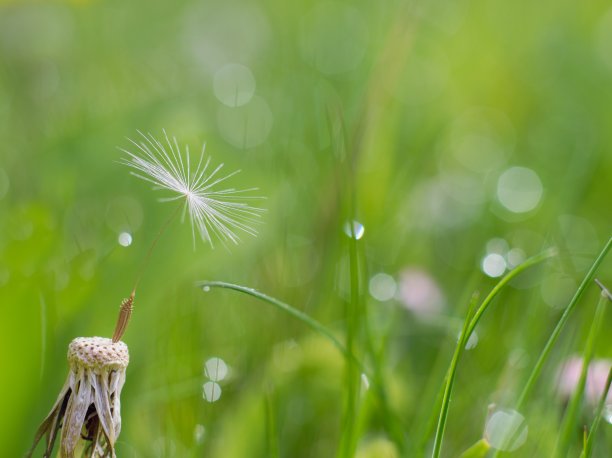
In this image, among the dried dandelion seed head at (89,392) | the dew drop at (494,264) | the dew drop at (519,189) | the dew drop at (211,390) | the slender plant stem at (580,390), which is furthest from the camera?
the dew drop at (519,189)

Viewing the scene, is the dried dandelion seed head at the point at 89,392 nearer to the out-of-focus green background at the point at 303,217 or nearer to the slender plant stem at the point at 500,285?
the out-of-focus green background at the point at 303,217

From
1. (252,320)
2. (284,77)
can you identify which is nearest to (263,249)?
(252,320)

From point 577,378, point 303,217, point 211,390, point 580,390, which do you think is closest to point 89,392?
point 211,390

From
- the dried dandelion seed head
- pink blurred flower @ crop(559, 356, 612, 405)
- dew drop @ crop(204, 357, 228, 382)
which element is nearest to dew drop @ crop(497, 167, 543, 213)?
pink blurred flower @ crop(559, 356, 612, 405)

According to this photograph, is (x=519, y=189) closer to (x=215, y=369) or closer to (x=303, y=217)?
(x=303, y=217)

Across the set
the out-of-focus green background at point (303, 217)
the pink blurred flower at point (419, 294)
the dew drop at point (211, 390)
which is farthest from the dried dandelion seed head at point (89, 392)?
the pink blurred flower at point (419, 294)

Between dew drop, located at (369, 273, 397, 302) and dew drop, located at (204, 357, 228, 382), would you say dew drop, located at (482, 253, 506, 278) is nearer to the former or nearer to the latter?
dew drop, located at (369, 273, 397, 302)
